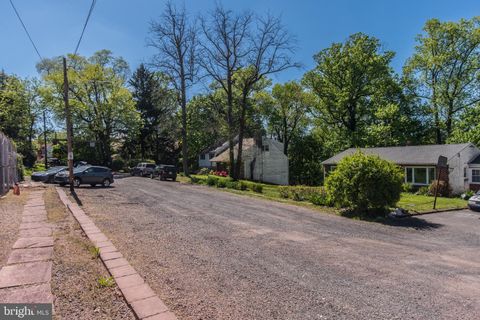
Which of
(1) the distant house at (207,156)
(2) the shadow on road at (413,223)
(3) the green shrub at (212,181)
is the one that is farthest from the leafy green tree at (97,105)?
(2) the shadow on road at (413,223)

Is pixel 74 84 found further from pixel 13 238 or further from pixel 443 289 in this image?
pixel 443 289

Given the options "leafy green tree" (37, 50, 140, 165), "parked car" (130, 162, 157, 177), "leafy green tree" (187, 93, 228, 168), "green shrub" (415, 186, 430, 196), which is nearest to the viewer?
"green shrub" (415, 186, 430, 196)

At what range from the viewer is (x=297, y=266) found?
6559 millimetres

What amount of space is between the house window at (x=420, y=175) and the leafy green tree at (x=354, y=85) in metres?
11.1

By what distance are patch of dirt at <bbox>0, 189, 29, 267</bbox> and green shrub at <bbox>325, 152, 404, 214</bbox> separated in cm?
1299

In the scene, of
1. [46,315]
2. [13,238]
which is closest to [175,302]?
[46,315]

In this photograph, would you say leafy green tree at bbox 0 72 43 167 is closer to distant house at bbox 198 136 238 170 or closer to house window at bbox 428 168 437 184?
distant house at bbox 198 136 238 170

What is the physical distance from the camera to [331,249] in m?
8.30

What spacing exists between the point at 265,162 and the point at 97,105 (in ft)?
83.7

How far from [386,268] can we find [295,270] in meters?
2.09

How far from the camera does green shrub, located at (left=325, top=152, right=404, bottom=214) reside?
1463cm

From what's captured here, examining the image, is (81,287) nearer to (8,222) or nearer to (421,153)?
(8,222)

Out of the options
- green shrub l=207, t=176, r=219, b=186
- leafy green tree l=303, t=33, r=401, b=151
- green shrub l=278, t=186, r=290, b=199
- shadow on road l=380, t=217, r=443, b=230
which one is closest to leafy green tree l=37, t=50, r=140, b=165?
green shrub l=207, t=176, r=219, b=186

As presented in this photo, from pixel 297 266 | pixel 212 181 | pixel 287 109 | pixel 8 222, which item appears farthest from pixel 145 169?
pixel 297 266
